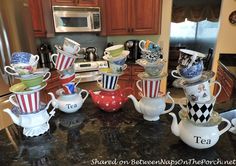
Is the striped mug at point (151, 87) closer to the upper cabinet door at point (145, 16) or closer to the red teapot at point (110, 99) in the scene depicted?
the red teapot at point (110, 99)

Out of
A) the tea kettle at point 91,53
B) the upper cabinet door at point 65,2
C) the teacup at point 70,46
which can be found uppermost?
the upper cabinet door at point 65,2

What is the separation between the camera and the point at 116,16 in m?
2.99

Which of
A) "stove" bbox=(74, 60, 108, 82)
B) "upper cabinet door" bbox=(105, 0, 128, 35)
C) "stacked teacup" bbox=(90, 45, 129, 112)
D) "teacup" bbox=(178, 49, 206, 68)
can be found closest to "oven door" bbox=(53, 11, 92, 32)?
"upper cabinet door" bbox=(105, 0, 128, 35)

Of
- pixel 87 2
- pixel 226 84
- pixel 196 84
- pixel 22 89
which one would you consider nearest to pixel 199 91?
pixel 196 84

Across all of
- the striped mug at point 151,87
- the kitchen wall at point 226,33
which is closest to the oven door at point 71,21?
the striped mug at point 151,87

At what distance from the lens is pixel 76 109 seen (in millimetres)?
1148

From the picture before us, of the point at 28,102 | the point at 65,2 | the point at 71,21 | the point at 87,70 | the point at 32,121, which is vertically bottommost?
the point at 87,70

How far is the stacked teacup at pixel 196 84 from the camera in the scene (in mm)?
695

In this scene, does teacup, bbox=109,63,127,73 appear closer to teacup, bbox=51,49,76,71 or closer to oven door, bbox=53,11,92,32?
teacup, bbox=51,49,76,71

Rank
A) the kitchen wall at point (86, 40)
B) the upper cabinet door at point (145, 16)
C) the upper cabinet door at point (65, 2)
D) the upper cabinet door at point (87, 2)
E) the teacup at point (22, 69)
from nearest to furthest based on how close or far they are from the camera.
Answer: the teacup at point (22, 69) → the upper cabinet door at point (65, 2) → the upper cabinet door at point (87, 2) → the upper cabinet door at point (145, 16) → the kitchen wall at point (86, 40)

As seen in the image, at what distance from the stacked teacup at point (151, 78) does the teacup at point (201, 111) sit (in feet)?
0.69

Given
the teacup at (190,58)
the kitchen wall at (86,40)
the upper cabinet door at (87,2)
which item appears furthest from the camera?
the kitchen wall at (86,40)

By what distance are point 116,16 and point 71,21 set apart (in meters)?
0.77

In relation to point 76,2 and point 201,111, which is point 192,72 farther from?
point 76,2
